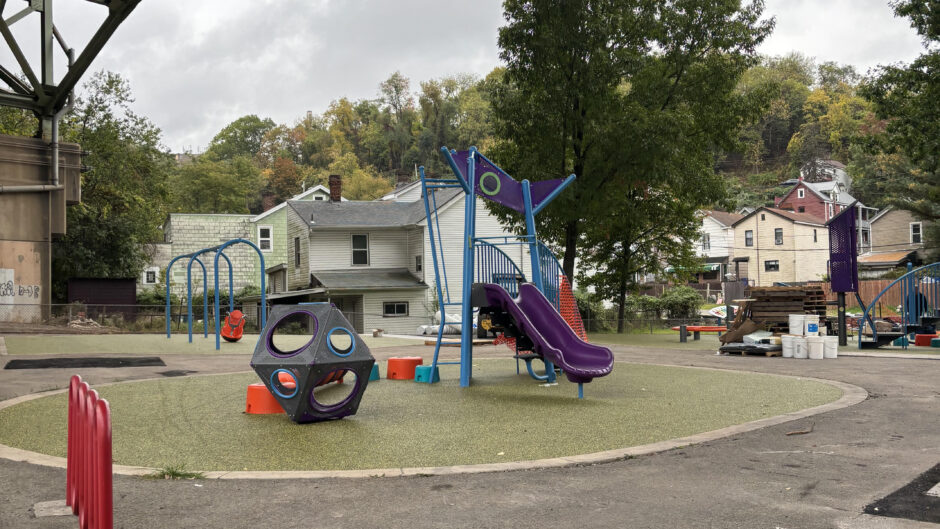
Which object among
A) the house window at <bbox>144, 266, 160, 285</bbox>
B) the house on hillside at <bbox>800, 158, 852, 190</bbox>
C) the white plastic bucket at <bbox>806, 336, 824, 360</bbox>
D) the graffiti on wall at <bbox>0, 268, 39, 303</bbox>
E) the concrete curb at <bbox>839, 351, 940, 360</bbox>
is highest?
the house on hillside at <bbox>800, 158, 852, 190</bbox>

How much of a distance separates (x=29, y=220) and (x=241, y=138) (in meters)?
88.4

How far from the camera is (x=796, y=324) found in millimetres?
18000

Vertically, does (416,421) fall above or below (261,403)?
below

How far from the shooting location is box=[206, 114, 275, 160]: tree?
333ft

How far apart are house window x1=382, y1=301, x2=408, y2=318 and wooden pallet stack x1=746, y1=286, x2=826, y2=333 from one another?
20.2 metres

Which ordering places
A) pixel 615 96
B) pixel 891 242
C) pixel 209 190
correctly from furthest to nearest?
pixel 209 190 < pixel 891 242 < pixel 615 96

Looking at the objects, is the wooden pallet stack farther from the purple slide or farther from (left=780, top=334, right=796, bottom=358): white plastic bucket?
the purple slide

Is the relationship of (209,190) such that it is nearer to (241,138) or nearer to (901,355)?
(241,138)

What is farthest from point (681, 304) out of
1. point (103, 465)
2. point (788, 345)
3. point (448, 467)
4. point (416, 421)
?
point (103, 465)

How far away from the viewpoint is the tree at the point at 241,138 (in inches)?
3994

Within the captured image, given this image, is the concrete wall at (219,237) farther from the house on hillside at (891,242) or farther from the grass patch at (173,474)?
the grass patch at (173,474)

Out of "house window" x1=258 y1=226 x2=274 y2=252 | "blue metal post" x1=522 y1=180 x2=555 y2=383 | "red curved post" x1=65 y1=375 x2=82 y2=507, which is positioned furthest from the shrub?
"red curved post" x1=65 y1=375 x2=82 y2=507

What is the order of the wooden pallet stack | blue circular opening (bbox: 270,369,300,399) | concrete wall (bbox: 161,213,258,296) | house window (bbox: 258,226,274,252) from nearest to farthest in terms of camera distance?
1. blue circular opening (bbox: 270,369,300,399)
2. the wooden pallet stack
3. house window (bbox: 258,226,274,252)
4. concrete wall (bbox: 161,213,258,296)

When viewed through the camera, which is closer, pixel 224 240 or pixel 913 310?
pixel 913 310
